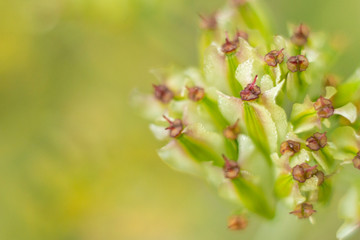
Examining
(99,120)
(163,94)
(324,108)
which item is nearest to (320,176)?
(324,108)

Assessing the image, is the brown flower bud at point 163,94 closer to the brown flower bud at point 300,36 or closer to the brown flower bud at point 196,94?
the brown flower bud at point 196,94

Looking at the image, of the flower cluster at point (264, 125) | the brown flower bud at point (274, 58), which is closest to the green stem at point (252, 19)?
the flower cluster at point (264, 125)

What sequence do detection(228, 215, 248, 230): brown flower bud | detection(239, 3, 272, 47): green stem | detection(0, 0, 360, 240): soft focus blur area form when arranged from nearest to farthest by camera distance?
1. detection(228, 215, 248, 230): brown flower bud
2. detection(239, 3, 272, 47): green stem
3. detection(0, 0, 360, 240): soft focus blur area

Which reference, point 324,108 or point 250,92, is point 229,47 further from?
point 324,108

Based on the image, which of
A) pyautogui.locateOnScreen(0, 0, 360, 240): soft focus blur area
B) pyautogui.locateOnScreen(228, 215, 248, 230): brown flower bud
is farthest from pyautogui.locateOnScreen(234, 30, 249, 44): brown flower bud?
pyautogui.locateOnScreen(0, 0, 360, 240): soft focus blur area

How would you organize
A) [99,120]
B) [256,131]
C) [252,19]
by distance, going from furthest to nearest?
[99,120], [252,19], [256,131]

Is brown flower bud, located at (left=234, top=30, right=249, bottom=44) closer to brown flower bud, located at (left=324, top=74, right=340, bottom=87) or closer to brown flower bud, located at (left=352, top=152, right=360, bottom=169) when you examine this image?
brown flower bud, located at (left=324, top=74, right=340, bottom=87)

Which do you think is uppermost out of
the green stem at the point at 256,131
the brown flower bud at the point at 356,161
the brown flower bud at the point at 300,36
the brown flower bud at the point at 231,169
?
the brown flower bud at the point at 300,36
